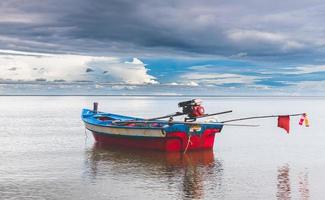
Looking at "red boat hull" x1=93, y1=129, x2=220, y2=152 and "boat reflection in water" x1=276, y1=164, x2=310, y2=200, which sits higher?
"red boat hull" x1=93, y1=129, x2=220, y2=152

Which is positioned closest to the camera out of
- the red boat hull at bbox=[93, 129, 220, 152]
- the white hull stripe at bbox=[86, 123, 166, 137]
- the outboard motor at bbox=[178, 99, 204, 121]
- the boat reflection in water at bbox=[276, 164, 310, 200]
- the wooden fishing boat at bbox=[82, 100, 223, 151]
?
the boat reflection in water at bbox=[276, 164, 310, 200]

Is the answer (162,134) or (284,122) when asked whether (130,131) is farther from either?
(284,122)

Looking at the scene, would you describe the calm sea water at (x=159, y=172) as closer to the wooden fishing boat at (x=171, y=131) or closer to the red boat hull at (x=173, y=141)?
the red boat hull at (x=173, y=141)

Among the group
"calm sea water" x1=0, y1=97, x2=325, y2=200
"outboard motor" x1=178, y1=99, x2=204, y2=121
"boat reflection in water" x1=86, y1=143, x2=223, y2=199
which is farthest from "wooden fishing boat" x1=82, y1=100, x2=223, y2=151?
"outboard motor" x1=178, y1=99, x2=204, y2=121

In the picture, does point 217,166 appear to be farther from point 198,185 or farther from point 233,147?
→ point 233,147

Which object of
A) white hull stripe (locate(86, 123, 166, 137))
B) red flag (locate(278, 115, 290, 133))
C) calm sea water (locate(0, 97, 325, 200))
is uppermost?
red flag (locate(278, 115, 290, 133))

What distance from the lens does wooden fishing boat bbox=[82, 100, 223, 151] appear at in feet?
111

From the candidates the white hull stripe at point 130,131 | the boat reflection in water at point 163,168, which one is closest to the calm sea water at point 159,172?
the boat reflection in water at point 163,168

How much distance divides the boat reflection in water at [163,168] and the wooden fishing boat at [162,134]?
1.84ft

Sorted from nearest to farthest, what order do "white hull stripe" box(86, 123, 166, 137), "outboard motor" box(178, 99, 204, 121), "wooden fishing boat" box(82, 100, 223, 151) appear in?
"wooden fishing boat" box(82, 100, 223, 151) → "white hull stripe" box(86, 123, 166, 137) → "outboard motor" box(178, 99, 204, 121)

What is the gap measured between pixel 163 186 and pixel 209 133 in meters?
12.8

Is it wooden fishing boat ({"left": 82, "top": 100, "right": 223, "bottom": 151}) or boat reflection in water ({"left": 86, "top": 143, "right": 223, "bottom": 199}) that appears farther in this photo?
wooden fishing boat ({"left": 82, "top": 100, "right": 223, "bottom": 151})

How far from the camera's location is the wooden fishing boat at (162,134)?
33.8 meters

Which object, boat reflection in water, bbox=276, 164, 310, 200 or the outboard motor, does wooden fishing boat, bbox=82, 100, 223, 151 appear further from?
boat reflection in water, bbox=276, 164, 310, 200
